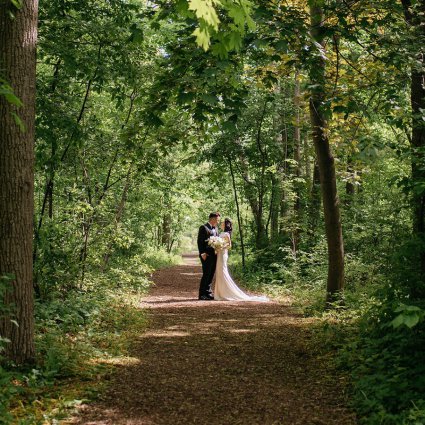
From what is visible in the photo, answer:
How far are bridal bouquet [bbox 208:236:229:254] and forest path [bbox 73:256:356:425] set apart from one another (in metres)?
3.24

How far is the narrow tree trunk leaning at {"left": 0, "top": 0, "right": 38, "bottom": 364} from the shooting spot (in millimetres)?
5348

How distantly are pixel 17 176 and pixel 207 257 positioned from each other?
25.6 ft

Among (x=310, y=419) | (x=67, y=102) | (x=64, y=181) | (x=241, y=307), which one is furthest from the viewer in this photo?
(x=64, y=181)

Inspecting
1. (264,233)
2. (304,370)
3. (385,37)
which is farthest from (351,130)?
(264,233)

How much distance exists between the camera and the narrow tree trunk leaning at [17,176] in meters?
5.35

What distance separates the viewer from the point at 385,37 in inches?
269

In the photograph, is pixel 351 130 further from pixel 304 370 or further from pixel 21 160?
pixel 21 160

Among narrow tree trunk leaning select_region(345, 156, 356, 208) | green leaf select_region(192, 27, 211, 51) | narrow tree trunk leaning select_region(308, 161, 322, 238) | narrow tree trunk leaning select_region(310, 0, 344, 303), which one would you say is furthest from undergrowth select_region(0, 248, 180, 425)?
narrow tree trunk leaning select_region(308, 161, 322, 238)

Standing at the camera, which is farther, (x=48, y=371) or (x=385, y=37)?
(x=385, y=37)

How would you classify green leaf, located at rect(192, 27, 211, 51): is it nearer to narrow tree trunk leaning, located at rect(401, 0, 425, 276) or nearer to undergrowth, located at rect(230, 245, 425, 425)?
undergrowth, located at rect(230, 245, 425, 425)

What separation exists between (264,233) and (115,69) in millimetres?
12364

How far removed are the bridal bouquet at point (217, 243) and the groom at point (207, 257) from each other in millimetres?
124

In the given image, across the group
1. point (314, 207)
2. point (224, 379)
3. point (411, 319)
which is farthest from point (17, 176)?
point (314, 207)

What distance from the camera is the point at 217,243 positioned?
41.9ft
